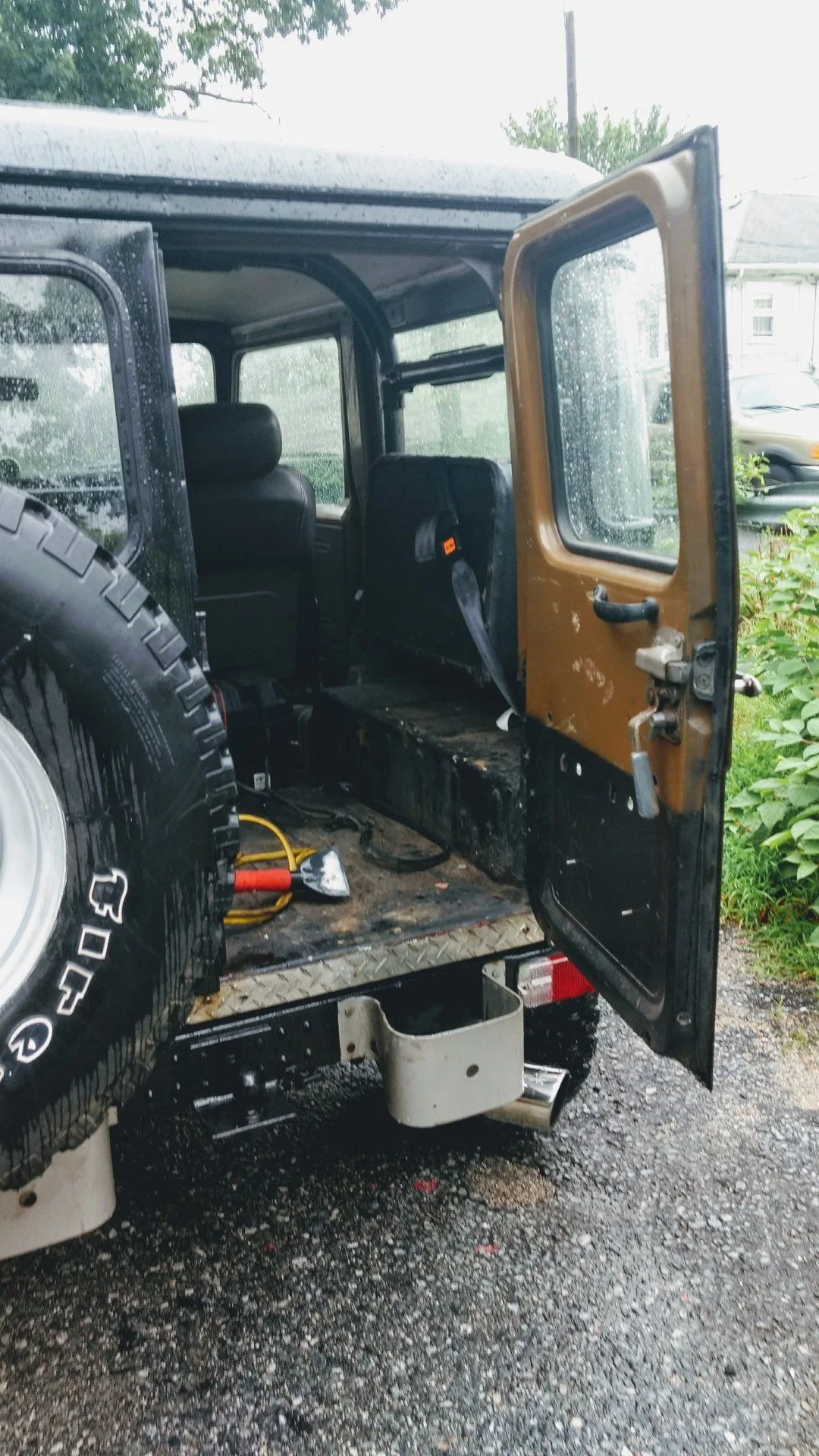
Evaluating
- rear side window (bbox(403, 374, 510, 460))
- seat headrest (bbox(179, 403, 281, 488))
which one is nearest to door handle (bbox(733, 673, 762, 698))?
rear side window (bbox(403, 374, 510, 460))

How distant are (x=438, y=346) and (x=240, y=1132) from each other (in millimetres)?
2381

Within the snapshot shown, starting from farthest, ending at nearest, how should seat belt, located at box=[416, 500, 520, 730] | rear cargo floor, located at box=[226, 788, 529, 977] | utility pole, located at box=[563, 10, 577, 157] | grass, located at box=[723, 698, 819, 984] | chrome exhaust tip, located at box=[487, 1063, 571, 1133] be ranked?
utility pole, located at box=[563, 10, 577, 157], grass, located at box=[723, 698, 819, 984], seat belt, located at box=[416, 500, 520, 730], chrome exhaust tip, located at box=[487, 1063, 571, 1133], rear cargo floor, located at box=[226, 788, 529, 977]

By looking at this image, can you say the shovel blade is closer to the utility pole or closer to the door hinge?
the door hinge

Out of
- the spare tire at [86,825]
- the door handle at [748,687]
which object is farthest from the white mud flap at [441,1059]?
the door handle at [748,687]

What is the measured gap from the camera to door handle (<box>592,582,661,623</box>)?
78.5 inches

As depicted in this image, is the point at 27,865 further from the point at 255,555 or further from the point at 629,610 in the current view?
the point at 255,555

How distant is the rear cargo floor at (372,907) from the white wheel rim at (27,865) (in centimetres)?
58

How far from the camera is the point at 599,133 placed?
27016 mm

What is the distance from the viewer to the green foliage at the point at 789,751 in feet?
13.3

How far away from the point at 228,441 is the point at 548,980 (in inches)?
66.9

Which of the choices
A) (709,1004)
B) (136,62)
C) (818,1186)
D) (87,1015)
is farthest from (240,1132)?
(136,62)

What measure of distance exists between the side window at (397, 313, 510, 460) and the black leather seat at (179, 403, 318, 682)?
0.45m

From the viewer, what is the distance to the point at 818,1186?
287 centimetres

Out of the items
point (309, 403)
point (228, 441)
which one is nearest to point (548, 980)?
point (228, 441)
